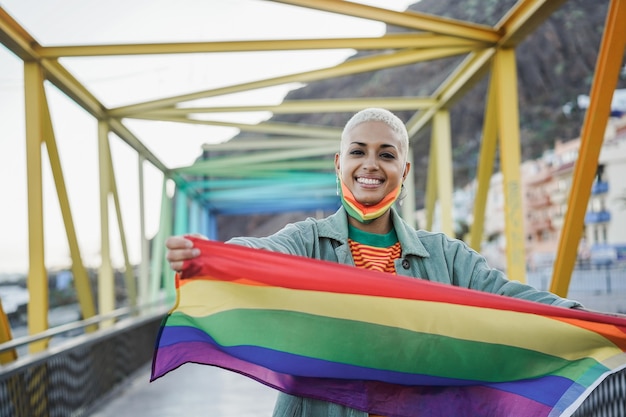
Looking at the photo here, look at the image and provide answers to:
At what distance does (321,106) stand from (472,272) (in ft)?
25.5

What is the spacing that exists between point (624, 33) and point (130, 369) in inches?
286

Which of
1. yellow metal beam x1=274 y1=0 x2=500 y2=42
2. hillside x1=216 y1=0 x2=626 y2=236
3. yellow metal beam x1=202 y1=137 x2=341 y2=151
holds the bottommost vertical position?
yellow metal beam x1=202 y1=137 x2=341 y2=151

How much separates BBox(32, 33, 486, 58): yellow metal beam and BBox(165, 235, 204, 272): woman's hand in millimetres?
5153

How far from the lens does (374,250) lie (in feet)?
7.50

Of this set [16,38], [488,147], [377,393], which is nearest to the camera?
[377,393]

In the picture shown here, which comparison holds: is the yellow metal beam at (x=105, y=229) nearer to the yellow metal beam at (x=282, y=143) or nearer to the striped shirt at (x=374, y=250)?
the yellow metal beam at (x=282, y=143)

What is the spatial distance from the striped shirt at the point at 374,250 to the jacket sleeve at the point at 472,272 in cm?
12

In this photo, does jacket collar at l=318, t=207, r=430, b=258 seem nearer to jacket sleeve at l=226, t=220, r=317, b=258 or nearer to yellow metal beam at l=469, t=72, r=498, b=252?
jacket sleeve at l=226, t=220, r=317, b=258

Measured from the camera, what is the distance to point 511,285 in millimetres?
2227

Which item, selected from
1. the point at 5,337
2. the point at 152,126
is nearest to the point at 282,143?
the point at 152,126

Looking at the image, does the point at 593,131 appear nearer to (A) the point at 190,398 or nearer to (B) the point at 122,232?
(A) the point at 190,398

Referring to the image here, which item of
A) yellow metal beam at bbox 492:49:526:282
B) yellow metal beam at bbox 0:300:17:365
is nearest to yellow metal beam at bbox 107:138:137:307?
yellow metal beam at bbox 0:300:17:365

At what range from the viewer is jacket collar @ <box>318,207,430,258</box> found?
221 centimetres

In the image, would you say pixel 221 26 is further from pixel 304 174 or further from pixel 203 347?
pixel 203 347
